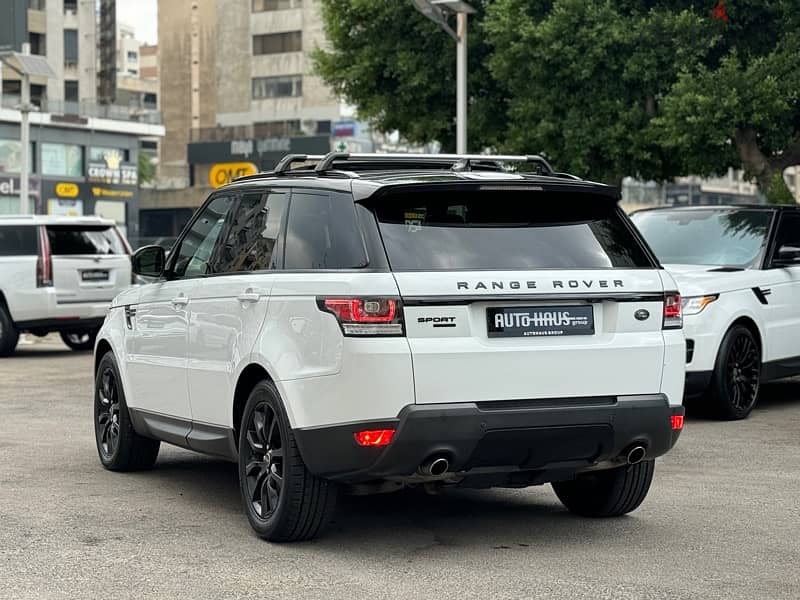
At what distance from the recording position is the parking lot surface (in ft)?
19.8

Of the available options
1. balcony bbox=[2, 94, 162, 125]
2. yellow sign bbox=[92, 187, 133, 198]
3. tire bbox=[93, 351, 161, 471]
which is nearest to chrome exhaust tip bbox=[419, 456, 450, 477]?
tire bbox=[93, 351, 161, 471]

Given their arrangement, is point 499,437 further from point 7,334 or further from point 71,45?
point 71,45

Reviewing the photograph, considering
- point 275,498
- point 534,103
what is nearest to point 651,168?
point 534,103

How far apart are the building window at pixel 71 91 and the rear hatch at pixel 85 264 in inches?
2237

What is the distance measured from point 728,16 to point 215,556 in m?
19.0

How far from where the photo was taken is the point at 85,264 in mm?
19781

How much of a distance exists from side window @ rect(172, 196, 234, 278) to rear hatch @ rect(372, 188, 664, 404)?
157 cm

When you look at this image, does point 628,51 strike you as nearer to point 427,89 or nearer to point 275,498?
point 427,89

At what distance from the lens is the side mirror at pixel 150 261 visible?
858cm

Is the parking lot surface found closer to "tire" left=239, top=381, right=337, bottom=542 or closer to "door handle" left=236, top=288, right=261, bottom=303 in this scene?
"tire" left=239, top=381, right=337, bottom=542

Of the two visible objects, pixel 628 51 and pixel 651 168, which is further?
pixel 651 168

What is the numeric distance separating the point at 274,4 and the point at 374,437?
81.1m

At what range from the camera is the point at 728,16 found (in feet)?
77.9

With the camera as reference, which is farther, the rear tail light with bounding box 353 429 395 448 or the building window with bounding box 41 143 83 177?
the building window with bounding box 41 143 83 177
